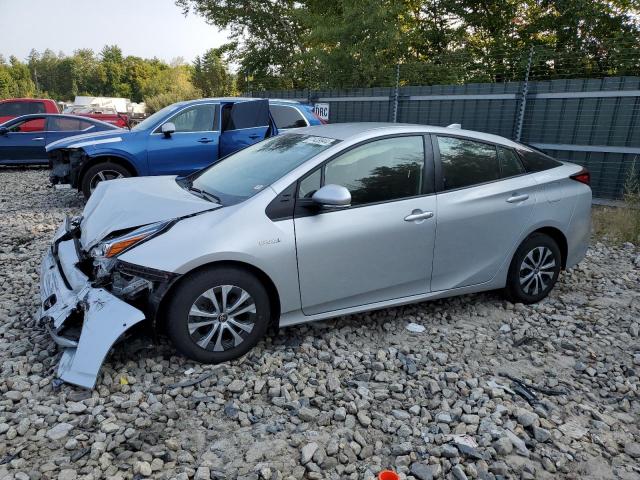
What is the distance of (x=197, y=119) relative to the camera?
26.9ft

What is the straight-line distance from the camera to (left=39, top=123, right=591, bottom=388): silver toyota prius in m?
3.03

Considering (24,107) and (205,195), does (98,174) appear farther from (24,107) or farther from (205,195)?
(24,107)

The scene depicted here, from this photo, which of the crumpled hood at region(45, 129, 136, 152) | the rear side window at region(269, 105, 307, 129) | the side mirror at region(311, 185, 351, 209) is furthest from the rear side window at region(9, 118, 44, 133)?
the side mirror at region(311, 185, 351, 209)

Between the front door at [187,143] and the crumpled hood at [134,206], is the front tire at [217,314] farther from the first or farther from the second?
the front door at [187,143]

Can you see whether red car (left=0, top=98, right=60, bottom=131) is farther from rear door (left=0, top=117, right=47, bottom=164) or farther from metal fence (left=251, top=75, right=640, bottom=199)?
metal fence (left=251, top=75, right=640, bottom=199)

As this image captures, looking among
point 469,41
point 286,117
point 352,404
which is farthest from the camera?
point 469,41

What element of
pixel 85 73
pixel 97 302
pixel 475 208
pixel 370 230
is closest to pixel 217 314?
pixel 97 302

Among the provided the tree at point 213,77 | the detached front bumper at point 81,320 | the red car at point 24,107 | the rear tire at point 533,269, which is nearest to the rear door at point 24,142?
the red car at point 24,107

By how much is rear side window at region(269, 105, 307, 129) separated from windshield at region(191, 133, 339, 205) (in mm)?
4239

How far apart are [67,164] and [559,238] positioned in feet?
23.0

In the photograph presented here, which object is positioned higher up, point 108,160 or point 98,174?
point 108,160

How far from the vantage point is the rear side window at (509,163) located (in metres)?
4.20

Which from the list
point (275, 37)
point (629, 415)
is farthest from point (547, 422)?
point (275, 37)

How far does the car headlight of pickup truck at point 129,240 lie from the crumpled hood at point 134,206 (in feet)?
0.24
